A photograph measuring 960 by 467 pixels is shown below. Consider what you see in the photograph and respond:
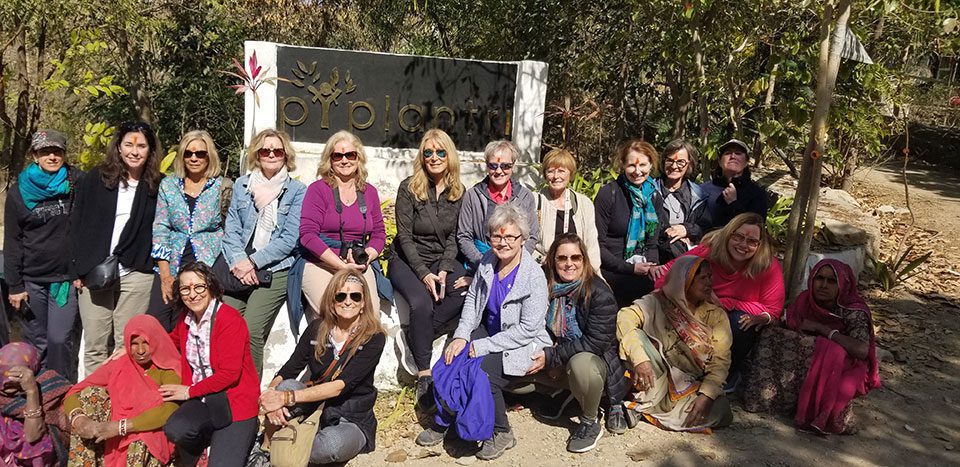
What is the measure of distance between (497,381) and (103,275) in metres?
2.25

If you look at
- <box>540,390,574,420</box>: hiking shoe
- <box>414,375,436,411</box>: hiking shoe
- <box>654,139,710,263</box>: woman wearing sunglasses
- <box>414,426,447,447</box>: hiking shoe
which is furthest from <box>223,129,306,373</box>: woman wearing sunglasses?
<box>654,139,710,263</box>: woman wearing sunglasses

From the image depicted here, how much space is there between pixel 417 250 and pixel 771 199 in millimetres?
3997

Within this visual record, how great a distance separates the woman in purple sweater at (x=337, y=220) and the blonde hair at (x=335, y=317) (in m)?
0.55

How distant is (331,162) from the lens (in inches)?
171

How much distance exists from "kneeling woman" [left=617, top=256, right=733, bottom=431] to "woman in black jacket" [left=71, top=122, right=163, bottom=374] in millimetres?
2786

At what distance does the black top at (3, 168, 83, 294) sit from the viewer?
3.96m

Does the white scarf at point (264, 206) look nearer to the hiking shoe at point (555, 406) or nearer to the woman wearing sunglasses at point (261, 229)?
the woman wearing sunglasses at point (261, 229)

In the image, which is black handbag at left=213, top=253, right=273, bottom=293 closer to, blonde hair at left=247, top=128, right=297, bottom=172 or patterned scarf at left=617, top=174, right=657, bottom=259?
blonde hair at left=247, top=128, right=297, bottom=172

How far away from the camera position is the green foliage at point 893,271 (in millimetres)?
6398

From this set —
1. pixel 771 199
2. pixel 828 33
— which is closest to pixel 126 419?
pixel 828 33

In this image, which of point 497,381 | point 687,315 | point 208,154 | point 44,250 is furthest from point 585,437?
point 44,250

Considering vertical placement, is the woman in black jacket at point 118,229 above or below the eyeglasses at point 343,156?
below

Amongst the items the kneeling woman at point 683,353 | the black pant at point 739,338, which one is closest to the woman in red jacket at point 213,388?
the kneeling woman at point 683,353

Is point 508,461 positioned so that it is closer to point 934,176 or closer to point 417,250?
point 417,250
